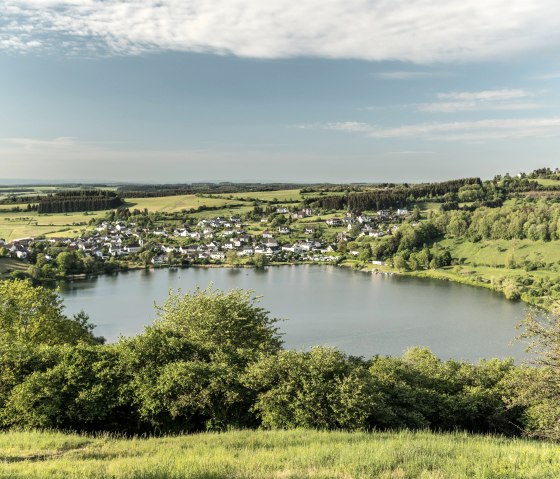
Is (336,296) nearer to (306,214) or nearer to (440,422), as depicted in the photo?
(440,422)

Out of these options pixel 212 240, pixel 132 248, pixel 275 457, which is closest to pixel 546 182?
pixel 212 240

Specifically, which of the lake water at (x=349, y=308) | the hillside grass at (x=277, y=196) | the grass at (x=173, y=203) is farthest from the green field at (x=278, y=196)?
the lake water at (x=349, y=308)

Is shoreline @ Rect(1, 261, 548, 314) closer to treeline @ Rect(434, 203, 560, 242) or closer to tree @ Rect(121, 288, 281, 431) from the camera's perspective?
treeline @ Rect(434, 203, 560, 242)

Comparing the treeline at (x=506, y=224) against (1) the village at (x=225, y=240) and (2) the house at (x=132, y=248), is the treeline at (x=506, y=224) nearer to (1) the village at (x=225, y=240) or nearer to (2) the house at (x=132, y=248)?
(1) the village at (x=225, y=240)

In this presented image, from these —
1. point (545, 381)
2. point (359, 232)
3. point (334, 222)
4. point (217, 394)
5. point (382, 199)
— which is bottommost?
point (359, 232)

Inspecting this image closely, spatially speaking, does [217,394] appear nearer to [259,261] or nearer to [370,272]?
[370,272]

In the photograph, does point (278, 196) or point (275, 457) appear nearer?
point (275, 457)

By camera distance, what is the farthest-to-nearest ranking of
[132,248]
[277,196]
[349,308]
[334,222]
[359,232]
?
[277,196]
[334,222]
[359,232]
[132,248]
[349,308]
